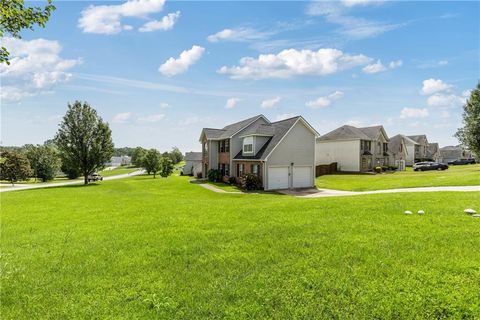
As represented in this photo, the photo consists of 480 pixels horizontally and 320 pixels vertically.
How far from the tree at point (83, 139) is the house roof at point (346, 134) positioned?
122ft

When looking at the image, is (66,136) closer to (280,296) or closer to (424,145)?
(280,296)

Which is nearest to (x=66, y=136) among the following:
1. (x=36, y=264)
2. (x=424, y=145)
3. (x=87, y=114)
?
(x=87, y=114)

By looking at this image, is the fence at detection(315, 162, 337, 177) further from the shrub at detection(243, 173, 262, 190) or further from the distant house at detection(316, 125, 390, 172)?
the shrub at detection(243, 173, 262, 190)

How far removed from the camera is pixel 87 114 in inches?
1512

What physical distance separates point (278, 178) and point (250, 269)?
22.7 meters

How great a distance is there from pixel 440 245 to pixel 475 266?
50.0 inches

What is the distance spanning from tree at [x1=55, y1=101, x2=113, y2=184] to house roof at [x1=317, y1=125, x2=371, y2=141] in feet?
122

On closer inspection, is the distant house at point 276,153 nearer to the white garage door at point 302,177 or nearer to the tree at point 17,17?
the white garage door at point 302,177

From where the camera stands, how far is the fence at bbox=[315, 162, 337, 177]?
45.6 meters

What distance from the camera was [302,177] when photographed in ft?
99.1

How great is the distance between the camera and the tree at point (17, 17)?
508cm

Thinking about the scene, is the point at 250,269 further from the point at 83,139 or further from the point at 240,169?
the point at 83,139

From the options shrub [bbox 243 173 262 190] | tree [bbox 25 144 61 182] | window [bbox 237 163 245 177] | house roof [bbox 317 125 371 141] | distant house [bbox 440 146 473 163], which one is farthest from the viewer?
distant house [bbox 440 146 473 163]

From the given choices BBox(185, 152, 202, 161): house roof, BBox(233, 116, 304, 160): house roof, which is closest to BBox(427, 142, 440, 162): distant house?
BBox(185, 152, 202, 161): house roof
